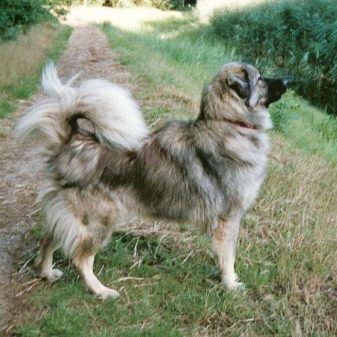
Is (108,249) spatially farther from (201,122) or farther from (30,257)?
(201,122)

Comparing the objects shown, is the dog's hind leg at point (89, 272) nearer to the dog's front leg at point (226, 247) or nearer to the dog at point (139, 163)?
the dog at point (139, 163)

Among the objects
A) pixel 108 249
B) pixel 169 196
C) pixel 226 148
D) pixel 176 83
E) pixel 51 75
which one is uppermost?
pixel 51 75

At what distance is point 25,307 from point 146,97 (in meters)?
4.83

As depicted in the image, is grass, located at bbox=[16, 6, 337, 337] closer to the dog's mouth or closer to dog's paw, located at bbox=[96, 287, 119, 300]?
dog's paw, located at bbox=[96, 287, 119, 300]

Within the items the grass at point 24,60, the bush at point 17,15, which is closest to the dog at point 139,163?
the grass at point 24,60

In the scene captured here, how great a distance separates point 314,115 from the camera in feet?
31.3

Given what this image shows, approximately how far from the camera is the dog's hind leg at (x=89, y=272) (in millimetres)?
3691

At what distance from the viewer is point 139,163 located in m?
3.69

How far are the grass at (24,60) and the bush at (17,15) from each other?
0.22 meters

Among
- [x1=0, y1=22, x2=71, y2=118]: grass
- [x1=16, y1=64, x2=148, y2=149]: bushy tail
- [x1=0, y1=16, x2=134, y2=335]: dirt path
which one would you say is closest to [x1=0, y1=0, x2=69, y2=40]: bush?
[x1=0, y1=22, x2=71, y2=118]: grass

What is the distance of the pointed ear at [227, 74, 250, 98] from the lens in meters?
3.68

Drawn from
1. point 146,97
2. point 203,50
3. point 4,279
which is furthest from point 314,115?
point 4,279

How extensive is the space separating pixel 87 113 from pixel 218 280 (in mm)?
1572

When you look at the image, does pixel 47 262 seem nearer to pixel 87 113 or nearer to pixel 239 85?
pixel 87 113
